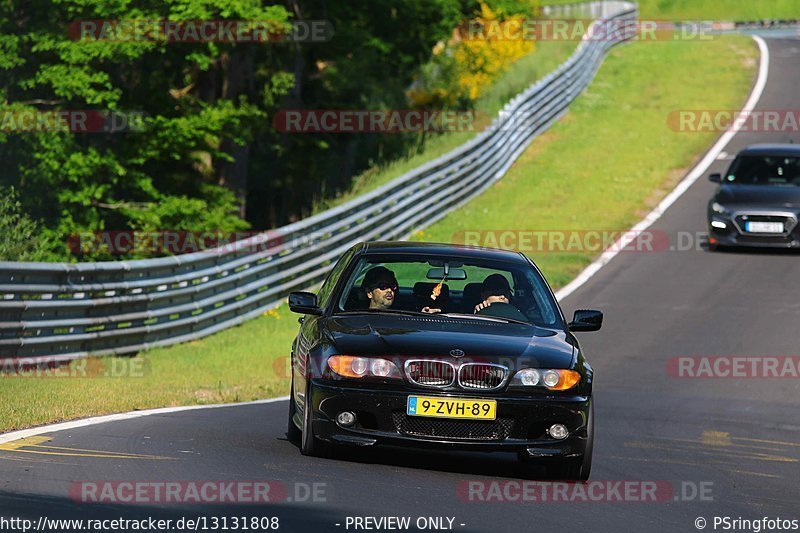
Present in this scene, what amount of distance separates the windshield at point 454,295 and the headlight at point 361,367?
3.52 ft

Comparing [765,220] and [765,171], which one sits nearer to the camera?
[765,220]

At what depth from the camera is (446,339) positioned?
29.9 feet

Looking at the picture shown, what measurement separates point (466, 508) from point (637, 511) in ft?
3.49

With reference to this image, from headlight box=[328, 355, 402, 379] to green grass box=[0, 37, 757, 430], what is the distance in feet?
8.66

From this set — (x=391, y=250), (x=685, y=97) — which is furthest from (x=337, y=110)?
(x=391, y=250)

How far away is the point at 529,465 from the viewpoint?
992 cm

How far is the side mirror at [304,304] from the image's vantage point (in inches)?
394

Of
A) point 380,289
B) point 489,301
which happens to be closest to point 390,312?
point 380,289

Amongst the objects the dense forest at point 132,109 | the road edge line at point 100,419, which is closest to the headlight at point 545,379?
the road edge line at point 100,419

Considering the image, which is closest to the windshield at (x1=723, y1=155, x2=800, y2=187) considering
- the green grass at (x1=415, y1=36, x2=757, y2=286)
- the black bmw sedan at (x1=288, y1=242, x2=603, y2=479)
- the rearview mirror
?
the green grass at (x1=415, y1=36, x2=757, y2=286)

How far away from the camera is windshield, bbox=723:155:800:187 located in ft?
81.4

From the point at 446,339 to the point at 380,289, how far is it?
3.67ft

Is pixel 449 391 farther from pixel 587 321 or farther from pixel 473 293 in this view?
pixel 587 321

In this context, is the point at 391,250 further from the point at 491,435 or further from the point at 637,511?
the point at 637,511
